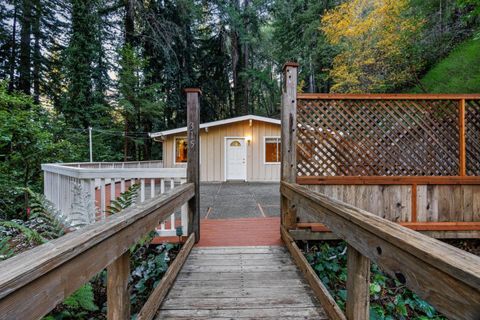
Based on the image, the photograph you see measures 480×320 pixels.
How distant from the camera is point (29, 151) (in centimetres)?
614

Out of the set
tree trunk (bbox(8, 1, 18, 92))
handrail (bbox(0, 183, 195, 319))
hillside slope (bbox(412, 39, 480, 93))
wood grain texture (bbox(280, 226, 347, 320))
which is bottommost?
wood grain texture (bbox(280, 226, 347, 320))

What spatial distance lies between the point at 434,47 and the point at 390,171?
9.87 m

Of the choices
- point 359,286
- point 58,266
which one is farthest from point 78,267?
point 359,286

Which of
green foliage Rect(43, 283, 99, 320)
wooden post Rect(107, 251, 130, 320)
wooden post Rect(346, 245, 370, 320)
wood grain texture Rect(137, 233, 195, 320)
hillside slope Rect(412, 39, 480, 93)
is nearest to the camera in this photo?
wooden post Rect(107, 251, 130, 320)

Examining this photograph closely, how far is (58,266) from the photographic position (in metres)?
0.70

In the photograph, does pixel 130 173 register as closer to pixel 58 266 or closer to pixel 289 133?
pixel 289 133

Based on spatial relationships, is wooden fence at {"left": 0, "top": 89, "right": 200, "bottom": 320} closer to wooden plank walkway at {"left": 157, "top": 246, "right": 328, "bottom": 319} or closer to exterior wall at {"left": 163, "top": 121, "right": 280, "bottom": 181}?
wooden plank walkway at {"left": 157, "top": 246, "right": 328, "bottom": 319}

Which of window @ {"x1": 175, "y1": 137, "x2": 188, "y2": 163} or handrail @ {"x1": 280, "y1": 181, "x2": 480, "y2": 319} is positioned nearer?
handrail @ {"x1": 280, "y1": 181, "x2": 480, "y2": 319}

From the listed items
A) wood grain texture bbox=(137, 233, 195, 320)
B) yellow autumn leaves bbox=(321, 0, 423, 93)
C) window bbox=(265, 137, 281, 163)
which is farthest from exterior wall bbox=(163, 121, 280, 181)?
wood grain texture bbox=(137, 233, 195, 320)

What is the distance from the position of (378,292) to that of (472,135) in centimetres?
255

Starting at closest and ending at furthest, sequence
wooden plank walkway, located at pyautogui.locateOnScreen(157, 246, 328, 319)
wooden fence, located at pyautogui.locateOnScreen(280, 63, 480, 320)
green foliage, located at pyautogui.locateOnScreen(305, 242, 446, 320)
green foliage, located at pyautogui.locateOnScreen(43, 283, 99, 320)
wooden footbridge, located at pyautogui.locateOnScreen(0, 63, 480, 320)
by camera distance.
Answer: wooden footbridge, located at pyautogui.locateOnScreen(0, 63, 480, 320) → wooden plank walkway, located at pyautogui.locateOnScreen(157, 246, 328, 319) → green foliage, located at pyautogui.locateOnScreen(43, 283, 99, 320) → green foliage, located at pyautogui.locateOnScreen(305, 242, 446, 320) → wooden fence, located at pyautogui.locateOnScreen(280, 63, 480, 320)

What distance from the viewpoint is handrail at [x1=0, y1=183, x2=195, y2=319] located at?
564mm

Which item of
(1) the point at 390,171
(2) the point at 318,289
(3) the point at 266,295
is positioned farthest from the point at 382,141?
(3) the point at 266,295

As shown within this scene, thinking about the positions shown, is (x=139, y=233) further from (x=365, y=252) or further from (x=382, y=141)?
(x=382, y=141)
